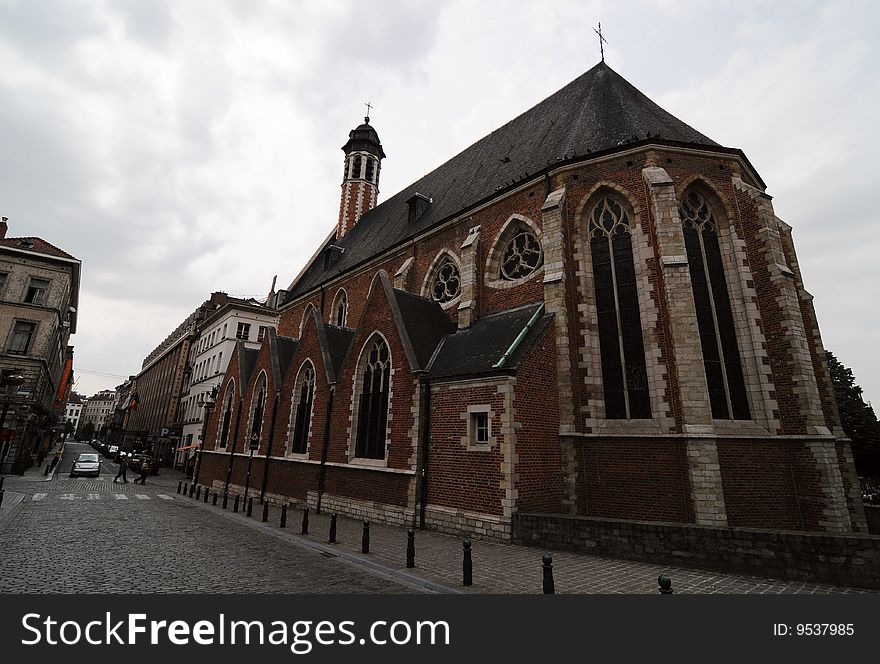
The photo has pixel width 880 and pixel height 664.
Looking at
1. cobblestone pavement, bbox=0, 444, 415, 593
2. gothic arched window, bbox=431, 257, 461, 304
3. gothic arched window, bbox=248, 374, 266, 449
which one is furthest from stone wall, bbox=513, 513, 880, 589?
gothic arched window, bbox=248, 374, 266, 449

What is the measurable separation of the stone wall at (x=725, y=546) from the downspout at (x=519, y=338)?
3.88 m

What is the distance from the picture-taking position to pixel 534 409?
11727mm

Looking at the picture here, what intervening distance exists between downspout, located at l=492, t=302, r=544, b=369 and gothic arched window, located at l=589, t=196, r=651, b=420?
6.02ft

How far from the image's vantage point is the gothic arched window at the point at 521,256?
15.2 meters

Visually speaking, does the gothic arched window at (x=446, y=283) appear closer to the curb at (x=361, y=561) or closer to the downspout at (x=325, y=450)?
the downspout at (x=325, y=450)

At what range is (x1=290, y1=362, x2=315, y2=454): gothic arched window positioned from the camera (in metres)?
18.7

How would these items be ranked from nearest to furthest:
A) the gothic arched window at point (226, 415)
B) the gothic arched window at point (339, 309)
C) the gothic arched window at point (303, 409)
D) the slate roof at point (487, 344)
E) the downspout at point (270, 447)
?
the slate roof at point (487, 344) < the gothic arched window at point (303, 409) < the downspout at point (270, 447) < the gothic arched window at point (339, 309) < the gothic arched window at point (226, 415)

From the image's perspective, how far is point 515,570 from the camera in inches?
307

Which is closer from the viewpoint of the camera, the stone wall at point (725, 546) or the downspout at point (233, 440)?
the stone wall at point (725, 546)

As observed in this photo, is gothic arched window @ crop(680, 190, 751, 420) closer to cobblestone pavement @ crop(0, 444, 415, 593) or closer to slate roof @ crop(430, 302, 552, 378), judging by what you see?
slate roof @ crop(430, 302, 552, 378)

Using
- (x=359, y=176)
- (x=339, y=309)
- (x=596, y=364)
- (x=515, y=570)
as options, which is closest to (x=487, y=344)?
(x=596, y=364)

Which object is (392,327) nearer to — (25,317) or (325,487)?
(325,487)

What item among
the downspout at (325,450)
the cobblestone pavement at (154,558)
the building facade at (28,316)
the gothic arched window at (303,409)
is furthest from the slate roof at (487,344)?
the building facade at (28,316)
